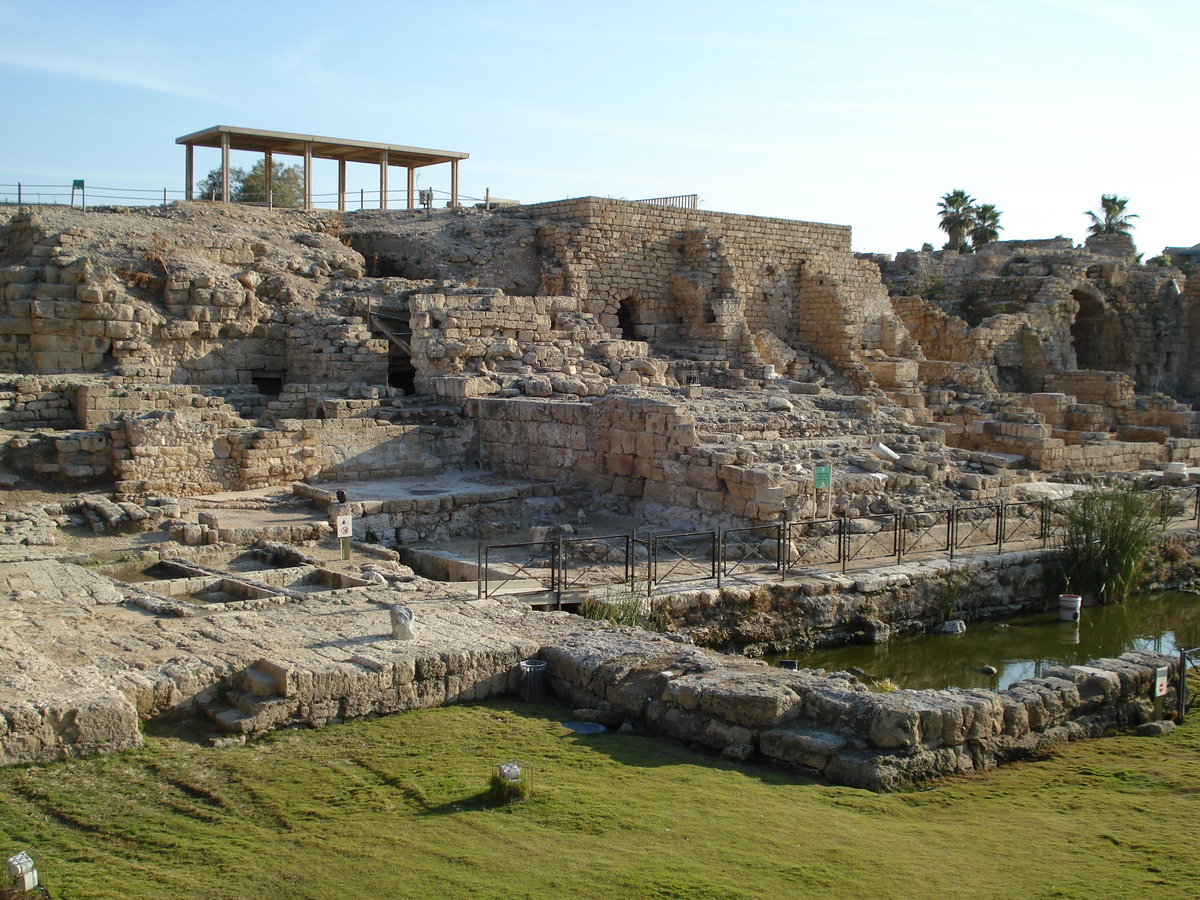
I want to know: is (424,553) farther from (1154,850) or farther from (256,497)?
(1154,850)

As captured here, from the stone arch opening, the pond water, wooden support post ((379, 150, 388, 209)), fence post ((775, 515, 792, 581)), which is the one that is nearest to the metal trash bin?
the pond water

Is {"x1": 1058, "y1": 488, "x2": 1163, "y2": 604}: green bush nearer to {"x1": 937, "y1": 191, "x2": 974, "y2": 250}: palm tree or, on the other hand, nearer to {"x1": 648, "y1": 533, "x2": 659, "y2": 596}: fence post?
{"x1": 648, "y1": 533, "x2": 659, "y2": 596}: fence post

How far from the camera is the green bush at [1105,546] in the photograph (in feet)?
42.3

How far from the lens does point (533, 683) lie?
7645 millimetres

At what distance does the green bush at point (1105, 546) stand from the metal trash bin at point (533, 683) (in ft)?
25.2

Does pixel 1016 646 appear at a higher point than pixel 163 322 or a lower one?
lower

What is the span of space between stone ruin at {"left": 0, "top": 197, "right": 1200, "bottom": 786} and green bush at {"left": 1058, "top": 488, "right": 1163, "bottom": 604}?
172 centimetres

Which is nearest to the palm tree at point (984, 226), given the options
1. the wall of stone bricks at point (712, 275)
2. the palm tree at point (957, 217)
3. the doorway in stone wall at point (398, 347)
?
the palm tree at point (957, 217)

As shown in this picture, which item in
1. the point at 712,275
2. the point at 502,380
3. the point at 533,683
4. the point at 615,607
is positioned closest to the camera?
the point at 533,683

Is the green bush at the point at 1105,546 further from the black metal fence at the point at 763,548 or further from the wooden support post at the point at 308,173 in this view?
the wooden support post at the point at 308,173

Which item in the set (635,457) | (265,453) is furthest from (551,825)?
(265,453)

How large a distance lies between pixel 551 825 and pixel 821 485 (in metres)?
7.72

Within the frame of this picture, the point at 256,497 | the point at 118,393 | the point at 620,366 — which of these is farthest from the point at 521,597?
the point at 620,366

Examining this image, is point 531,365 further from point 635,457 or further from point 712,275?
point 712,275
